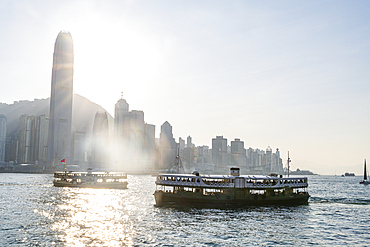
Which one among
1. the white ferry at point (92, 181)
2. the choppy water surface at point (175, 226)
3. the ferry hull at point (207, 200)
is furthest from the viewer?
the white ferry at point (92, 181)

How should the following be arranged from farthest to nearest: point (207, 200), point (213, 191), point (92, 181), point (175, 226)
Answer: point (92, 181) < point (213, 191) < point (207, 200) < point (175, 226)

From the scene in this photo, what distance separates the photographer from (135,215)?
200 ft

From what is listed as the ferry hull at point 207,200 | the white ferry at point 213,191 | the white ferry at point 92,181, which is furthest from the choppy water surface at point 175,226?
the white ferry at point 92,181

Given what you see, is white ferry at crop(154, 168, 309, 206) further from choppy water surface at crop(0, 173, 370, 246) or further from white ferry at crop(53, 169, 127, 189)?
white ferry at crop(53, 169, 127, 189)

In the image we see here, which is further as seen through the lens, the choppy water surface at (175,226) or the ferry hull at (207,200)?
the ferry hull at (207,200)

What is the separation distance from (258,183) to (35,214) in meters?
47.4

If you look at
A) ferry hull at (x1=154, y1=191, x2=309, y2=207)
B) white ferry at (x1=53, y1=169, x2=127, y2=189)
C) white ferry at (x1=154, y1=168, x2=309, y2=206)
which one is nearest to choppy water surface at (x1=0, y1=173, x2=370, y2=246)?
ferry hull at (x1=154, y1=191, x2=309, y2=207)

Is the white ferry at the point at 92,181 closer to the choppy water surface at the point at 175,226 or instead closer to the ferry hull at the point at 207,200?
the choppy water surface at the point at 175,226

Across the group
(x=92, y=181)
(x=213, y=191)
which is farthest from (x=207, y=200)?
(x=92, y=181)

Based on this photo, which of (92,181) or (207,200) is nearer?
(207,200)

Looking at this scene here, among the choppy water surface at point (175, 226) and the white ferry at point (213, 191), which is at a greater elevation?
the white ferry at point (213, 191)

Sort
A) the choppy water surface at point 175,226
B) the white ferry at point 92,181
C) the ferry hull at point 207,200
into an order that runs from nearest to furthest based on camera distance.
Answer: the choppy water surface at point 175,226, the ferry hull at point 207,200, the white ferry at point 92,181

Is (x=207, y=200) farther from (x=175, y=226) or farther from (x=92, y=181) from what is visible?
(x=92, y=181)

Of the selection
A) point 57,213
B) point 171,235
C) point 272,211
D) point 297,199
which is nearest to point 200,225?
point 171,235
